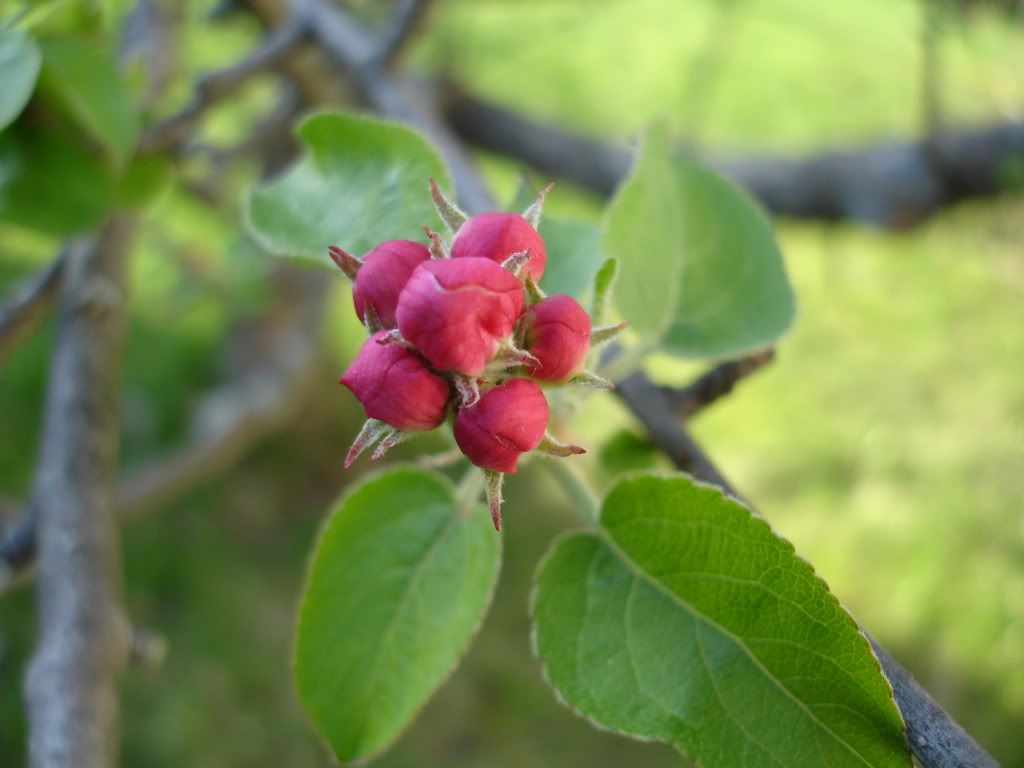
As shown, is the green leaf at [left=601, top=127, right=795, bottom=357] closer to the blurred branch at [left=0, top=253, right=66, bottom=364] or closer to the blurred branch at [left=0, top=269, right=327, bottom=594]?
the blurred branch at [left=0, top=253, right=66, bottom=364]

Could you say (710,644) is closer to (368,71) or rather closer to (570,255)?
(570,255)

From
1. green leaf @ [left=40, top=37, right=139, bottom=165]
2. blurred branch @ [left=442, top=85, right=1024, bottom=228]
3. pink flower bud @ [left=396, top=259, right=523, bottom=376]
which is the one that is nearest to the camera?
pink flower bud @ [left=396, top=259, right=523, bottom=376]

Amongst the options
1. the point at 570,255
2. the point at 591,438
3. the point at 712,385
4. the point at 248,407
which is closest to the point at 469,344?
the point at 570,255

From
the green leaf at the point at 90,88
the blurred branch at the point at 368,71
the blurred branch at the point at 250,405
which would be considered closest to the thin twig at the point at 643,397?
the blurred branch at the point at 368,71

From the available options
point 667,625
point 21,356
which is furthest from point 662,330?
point 21,356

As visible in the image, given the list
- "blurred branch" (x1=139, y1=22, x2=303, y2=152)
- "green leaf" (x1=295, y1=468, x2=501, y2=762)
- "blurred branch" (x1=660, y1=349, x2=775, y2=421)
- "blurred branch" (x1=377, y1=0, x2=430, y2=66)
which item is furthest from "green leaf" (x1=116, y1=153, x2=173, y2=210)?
"blurred branch" (x1=660, y1=349, x2=775, y2=421)
